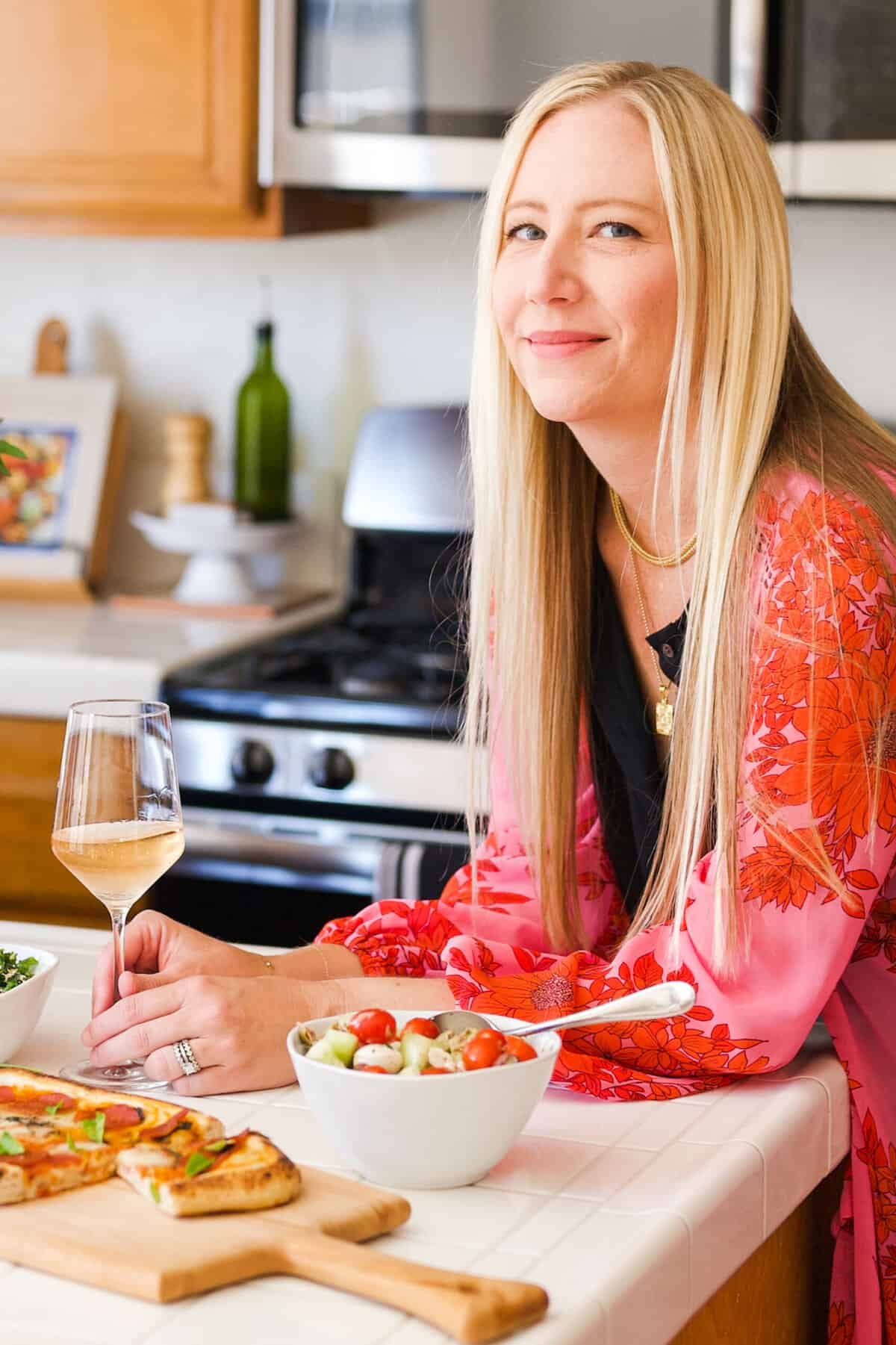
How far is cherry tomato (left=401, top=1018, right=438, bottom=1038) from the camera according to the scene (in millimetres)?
975

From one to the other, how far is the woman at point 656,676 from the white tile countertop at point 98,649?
1059 millimetres

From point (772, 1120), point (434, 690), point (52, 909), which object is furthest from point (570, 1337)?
point (52, 909)

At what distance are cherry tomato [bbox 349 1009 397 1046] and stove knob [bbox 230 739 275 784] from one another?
1.41m

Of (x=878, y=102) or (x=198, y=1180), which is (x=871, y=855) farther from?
(x=878, y=102)

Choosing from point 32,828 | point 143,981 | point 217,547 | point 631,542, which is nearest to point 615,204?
point 631,542

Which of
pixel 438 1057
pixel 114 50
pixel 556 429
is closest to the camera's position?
pixel 438 1057

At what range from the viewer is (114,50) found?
8.74ft

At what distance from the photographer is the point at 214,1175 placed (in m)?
0.89

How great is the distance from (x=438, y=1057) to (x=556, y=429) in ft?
2.24

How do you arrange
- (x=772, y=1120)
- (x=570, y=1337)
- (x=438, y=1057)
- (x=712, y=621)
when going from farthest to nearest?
(x=712, y=621), (x=772, y=1120), (x=438, y=1057), (x=570, y=1337)

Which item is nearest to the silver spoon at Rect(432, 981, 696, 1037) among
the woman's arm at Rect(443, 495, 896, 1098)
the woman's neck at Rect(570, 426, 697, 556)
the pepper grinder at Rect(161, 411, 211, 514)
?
the woman's arm at Rect(443, 495, 896, 1098)

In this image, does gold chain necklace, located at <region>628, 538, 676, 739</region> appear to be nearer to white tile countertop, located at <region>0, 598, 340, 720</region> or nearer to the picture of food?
white tile countertop, located at <region>0, 598, 340, 720</region>

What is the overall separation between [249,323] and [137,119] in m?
0.48

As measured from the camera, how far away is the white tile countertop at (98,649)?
2.46m
